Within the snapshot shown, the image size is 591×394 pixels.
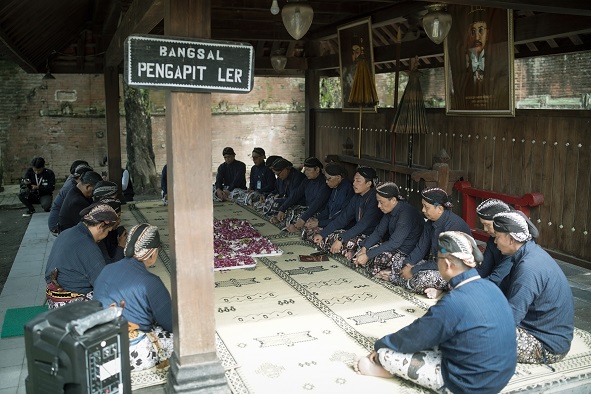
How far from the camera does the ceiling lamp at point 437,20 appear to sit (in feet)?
23.1

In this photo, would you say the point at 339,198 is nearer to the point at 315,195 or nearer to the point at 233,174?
the point at 315,195

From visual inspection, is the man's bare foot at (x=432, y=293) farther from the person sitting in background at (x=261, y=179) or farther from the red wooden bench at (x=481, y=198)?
the person sitting in background at (x=261, y=179)

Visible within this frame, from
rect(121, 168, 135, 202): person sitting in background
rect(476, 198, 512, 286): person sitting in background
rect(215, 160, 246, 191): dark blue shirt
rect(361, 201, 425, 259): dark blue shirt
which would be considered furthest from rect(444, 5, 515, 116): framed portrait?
rect(121, 168, 135, 202): person sitting in background

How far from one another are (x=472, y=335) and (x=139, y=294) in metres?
2.46

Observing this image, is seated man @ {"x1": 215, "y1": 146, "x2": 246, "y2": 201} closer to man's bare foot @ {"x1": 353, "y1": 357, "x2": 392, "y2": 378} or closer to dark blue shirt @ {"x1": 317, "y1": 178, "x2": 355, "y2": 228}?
dark blue shirt @ {"x1": 317, "y1": 178, "x2": 355, "y2": 228}

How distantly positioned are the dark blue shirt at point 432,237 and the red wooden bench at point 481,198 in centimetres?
203

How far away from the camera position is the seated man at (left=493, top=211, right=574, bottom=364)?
174 inches

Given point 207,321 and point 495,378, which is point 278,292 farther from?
point 495,378

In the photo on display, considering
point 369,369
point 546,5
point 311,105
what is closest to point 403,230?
point 369,369

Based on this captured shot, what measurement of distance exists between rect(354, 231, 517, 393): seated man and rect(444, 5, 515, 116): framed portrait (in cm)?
473

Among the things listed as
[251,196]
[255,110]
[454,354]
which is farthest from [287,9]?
[255,110]

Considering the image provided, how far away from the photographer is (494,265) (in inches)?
216

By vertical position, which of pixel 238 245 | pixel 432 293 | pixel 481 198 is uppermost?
pixel 481 198

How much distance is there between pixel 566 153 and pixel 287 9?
4147 mm
